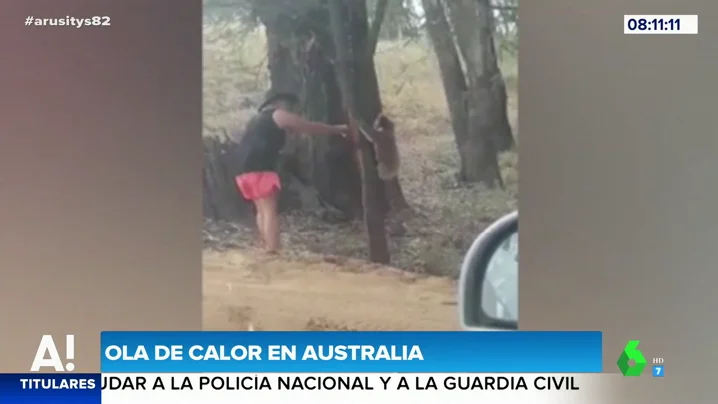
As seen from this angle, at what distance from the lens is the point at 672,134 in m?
0.83

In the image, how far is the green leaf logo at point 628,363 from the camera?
2.75ft

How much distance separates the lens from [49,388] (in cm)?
84

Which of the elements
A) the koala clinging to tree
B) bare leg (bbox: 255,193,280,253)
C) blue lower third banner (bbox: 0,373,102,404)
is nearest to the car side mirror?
the koala clinging to tree

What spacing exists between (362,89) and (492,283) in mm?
306

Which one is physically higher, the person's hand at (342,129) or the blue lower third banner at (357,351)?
the person's hand at (342,129)

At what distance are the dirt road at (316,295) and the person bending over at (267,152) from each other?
5 cm

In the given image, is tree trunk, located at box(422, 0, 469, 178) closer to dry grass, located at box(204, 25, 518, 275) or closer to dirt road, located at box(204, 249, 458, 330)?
dry grass, located at box(204, 25, 518, 275)

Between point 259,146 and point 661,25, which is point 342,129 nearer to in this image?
point 259,146

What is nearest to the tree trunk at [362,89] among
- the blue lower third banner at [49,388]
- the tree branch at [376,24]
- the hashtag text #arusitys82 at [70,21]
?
the tree branch at [376,24]

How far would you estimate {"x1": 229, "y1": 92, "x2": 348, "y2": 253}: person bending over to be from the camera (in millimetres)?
837

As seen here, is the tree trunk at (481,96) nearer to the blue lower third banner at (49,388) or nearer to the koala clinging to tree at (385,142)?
the koala clinging to tree at (385,142)

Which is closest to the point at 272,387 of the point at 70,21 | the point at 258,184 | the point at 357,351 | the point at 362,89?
the point at 357,351

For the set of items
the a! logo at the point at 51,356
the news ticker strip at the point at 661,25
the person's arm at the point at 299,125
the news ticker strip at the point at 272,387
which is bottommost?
the news ticker strip at the point at 272,387

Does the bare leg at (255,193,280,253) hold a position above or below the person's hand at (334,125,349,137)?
below
